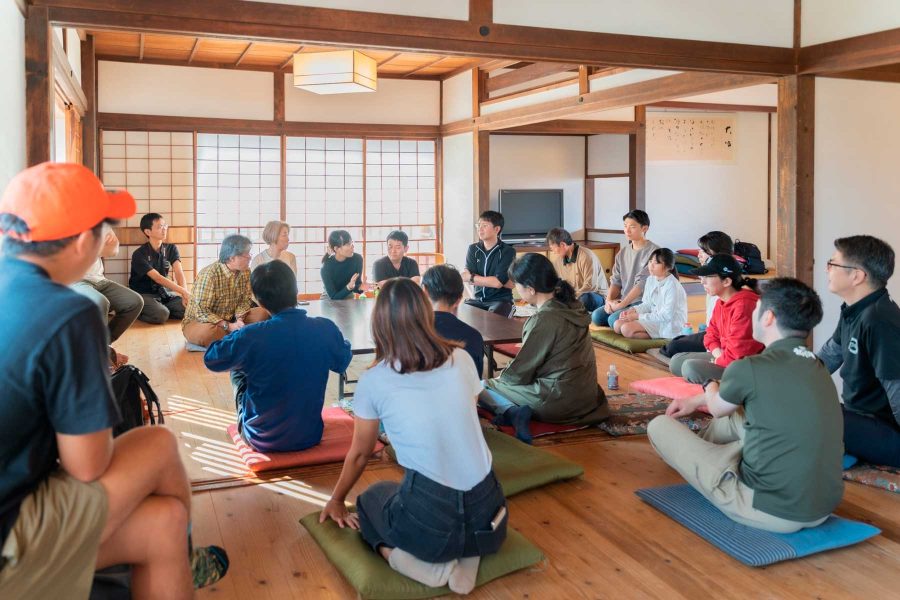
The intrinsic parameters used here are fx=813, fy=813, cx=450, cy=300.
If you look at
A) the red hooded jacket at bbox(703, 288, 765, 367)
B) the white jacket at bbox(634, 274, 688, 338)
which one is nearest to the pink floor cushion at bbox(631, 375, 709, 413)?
the red hooded jacket at bbox(703, 288, 765, 367)

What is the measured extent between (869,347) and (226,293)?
148 inches

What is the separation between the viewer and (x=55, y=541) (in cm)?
169

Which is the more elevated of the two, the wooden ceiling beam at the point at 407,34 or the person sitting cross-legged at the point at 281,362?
the wooden ceiling beam at the point at 407,34

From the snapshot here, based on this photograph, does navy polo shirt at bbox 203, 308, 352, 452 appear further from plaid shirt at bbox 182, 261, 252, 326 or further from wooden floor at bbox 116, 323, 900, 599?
plaid shirt at bbox 182, 261, 252, 326

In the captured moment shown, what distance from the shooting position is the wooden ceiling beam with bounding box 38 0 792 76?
3.79 m

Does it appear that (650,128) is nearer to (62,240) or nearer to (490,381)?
(490,381)

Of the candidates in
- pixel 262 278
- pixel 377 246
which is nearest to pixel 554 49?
pixel 262 278

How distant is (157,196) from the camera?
8555mm

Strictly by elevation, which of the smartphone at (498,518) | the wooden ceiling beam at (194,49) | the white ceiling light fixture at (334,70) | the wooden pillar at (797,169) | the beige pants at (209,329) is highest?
the wooden ceiling beam at (194,49)

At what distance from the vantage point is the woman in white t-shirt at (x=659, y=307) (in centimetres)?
587

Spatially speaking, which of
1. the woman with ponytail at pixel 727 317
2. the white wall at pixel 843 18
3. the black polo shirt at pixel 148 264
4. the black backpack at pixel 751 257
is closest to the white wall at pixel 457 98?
the black polo shirt at pixel 148 264

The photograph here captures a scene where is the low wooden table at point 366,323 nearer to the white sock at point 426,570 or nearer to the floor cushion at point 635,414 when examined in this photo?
the floor cushion at point 635,414

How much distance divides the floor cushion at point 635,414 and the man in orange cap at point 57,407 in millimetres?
2676

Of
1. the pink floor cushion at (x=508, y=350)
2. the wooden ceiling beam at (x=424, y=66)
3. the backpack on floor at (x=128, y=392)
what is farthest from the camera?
the wooden ceiling beam at (x=424, y=66)
